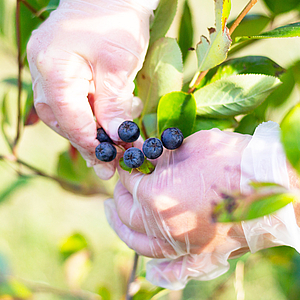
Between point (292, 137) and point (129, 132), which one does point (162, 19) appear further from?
point (292, 137)

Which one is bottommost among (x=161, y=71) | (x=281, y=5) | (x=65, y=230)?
(x=65, y=230)

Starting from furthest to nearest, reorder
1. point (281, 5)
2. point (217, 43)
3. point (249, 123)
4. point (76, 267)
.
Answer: point (76, 267)
point (249, 123)
point (281, 5)
point (217, 43)

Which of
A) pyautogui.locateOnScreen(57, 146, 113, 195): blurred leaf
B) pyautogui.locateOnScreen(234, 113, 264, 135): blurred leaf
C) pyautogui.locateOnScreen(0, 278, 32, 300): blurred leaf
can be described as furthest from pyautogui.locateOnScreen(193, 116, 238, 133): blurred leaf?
pyautogui.locateOnScreen(0, 278, 32, 300): blurred leaf

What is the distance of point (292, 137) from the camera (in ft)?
0.76

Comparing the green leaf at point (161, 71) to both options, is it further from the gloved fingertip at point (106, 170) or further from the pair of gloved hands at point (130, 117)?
the gloved fingertip at point (106, 170)

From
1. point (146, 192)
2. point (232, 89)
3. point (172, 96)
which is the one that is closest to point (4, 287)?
point (146, 192)

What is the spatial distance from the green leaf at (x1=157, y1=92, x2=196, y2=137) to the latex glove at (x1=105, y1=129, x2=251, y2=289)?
41 millimetres

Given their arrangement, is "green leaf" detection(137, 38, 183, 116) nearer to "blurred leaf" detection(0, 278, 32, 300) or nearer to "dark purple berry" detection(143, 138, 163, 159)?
"dark purple berry" detection(143, 138, 163, 159)

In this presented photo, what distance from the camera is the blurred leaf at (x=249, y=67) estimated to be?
2.40 feet

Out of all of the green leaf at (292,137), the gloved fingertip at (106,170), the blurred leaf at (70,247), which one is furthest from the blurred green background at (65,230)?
the green leaf at (292,137)

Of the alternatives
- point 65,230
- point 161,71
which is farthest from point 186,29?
point 65,230

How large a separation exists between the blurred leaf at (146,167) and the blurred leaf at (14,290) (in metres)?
0.92

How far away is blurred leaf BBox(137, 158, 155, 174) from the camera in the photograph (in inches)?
27.4

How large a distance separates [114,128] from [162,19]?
0.35 m
